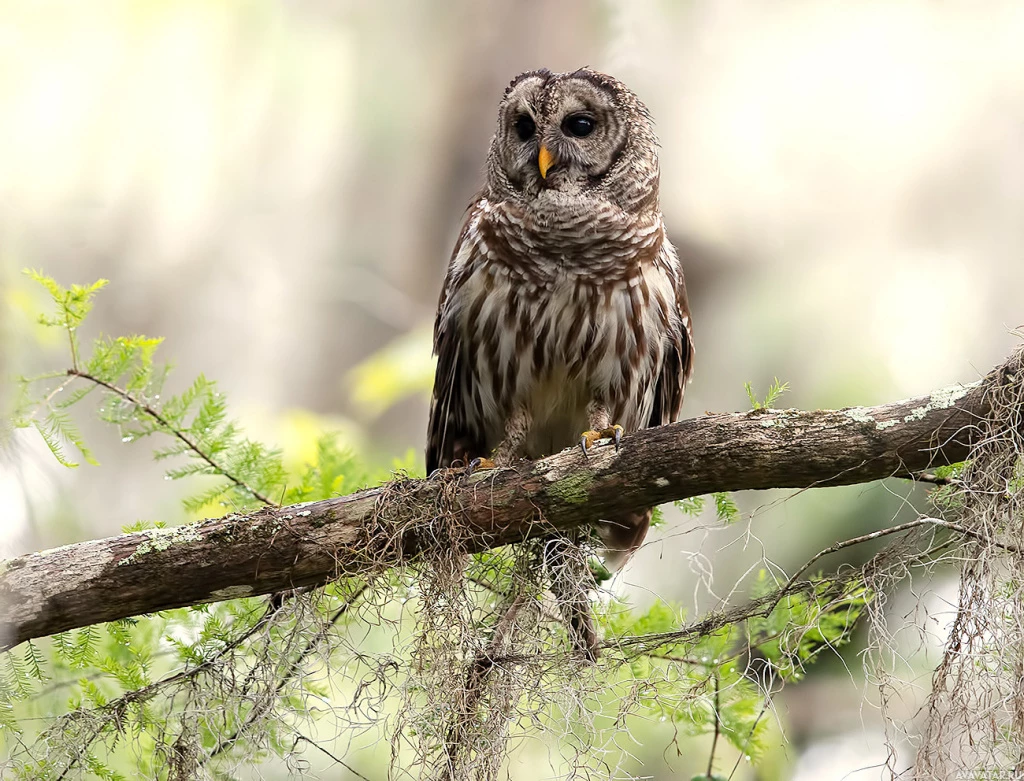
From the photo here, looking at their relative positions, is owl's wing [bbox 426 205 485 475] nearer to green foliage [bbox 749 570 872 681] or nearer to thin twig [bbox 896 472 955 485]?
green foliage [bbox 749 570 872 681]

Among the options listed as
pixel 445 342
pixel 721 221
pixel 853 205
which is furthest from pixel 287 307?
pixel 445 342

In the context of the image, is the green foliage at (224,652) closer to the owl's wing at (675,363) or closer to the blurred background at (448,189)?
the owl's wing at (675,363)

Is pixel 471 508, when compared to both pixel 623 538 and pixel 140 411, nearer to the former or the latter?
pixel 623 538

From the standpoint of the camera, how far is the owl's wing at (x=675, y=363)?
374 cm

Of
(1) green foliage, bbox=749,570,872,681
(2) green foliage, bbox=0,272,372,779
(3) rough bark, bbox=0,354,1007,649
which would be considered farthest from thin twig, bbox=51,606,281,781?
(1) green foliage, bbox=749,570,872,681

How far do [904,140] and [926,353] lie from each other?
2.43 metres

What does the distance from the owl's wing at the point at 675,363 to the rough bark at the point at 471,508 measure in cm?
108

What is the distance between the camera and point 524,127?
3.76 metres

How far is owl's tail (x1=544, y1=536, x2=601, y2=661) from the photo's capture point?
A: 2.82 meters

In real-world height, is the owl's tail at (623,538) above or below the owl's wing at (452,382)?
below

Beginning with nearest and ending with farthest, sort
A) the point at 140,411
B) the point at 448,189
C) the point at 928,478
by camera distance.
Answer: the point at 928,478
the point at 140,411
the point at 448,189

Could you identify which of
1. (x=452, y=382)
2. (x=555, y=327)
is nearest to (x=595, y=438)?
(x=555, y=327)

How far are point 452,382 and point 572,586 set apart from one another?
117 centimetres

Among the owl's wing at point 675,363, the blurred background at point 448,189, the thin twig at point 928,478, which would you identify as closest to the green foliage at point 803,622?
the thin twig at point 928,478
